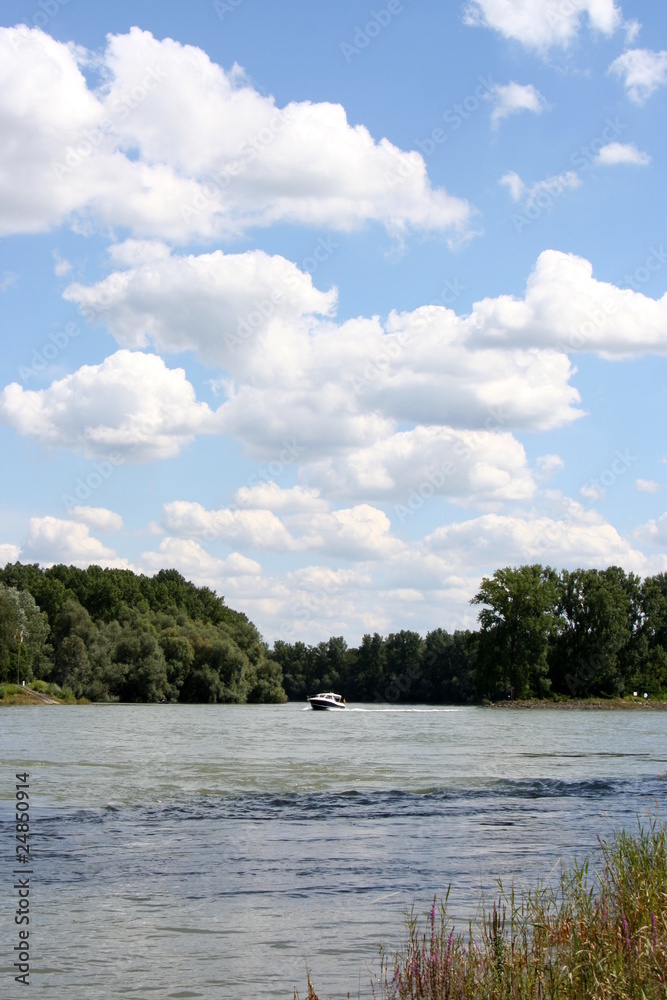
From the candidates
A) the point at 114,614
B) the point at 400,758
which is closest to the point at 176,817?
the point at 400,758

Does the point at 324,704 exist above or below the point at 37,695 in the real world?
below

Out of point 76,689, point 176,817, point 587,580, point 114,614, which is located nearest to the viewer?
point 176,817

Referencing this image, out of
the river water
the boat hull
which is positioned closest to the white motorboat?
the boat hull

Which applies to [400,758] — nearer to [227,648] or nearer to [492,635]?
[492,635]

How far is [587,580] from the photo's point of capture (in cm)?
12638

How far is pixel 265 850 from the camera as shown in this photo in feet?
62.1

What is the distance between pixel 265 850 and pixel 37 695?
92.7 meters

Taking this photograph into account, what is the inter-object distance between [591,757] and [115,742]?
2190 cm

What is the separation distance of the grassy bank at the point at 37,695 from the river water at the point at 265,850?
201 feet

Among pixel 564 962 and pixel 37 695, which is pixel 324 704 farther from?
pixel 564 962

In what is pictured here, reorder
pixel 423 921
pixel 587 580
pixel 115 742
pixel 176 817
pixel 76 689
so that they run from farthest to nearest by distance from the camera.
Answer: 1. pixel 587 580
2. pixel 76 689
3. pixel 115 742
4. pixel 176 817
5. pixel 423 921

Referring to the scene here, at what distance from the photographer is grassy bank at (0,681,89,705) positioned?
101062mm

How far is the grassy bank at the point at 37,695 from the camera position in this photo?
101 m

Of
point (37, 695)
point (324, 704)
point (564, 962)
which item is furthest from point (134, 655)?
point (564, 962)
